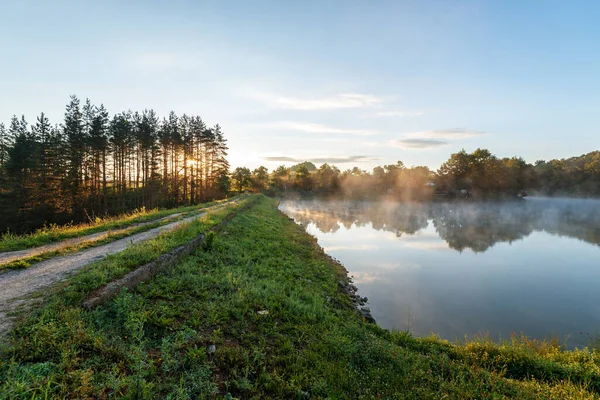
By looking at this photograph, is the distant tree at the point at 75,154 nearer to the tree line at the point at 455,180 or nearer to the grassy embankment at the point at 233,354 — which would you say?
the grassy embankment at the point at 233,354

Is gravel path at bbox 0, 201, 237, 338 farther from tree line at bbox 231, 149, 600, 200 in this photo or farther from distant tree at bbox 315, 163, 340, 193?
distant tree at bbox 315, 163, 340, 193

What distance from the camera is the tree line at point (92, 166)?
3091cm

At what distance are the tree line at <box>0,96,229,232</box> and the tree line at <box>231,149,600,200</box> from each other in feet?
114

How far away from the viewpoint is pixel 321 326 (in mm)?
7020

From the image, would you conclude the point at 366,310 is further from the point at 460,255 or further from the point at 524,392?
the point at 460,255

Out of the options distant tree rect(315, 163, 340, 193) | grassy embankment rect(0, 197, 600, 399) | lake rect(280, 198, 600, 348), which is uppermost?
distant tree rect(315, 163, 340, 193)

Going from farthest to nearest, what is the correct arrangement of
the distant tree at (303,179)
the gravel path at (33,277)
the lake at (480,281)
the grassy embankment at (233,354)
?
the distant tree at (303,179) → the lake at (480,281) → the gravel path at (33,277) → the grassy embankment at (233,354)

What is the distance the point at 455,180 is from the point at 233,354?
10265cm

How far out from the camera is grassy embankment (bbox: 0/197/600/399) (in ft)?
12.3

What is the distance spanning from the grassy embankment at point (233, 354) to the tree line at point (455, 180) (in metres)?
78.6

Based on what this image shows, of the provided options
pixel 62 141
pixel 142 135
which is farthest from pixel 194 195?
pixel 62 141

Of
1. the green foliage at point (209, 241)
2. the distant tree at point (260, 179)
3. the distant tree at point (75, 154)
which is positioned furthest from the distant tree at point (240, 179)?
the green foliage at point (209, 241)

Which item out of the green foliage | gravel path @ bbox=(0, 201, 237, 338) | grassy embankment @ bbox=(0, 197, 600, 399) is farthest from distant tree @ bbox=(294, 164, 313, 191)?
grassy embankment @ bbox=(0, 197, 600, 399)

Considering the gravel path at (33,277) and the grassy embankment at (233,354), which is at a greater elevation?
the gravel path at (33,277)
